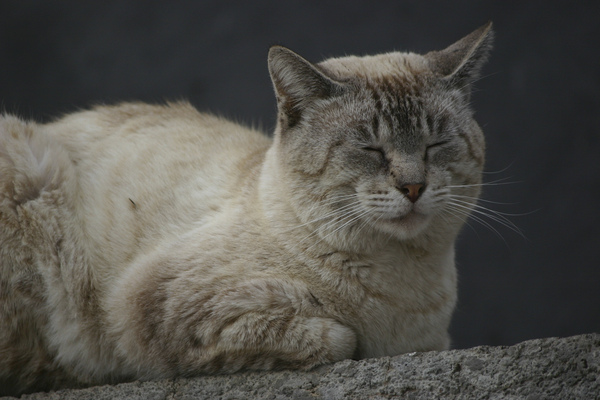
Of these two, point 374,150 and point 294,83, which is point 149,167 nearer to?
point 294,83

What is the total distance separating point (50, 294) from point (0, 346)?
11.0 inches

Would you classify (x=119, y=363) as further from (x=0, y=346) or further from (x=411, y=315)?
(x=411, y=315)

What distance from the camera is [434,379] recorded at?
253 centimetres

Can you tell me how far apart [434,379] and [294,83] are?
1.21m

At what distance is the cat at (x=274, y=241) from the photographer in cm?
274

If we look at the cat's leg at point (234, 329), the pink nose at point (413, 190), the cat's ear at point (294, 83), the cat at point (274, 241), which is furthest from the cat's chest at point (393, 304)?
the cat's ear at point (294, 83)

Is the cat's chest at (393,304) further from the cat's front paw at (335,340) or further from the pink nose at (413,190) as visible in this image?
the pink nose at (413,190)

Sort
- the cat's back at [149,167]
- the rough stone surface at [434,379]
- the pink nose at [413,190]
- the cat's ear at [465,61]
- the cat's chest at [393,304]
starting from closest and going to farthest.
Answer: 1. the rough stone surface at [434,379]
2. the pink nose at [413,190]
3. the cat's chest at [393,304]
4. the cat's ear at [465,61]
5. the cat's back at [149,167]

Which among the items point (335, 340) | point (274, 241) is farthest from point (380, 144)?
point (335, 340)

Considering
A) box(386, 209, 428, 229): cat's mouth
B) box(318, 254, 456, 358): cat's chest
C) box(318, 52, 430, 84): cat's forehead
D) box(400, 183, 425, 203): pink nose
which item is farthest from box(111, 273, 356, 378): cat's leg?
box(318, 52, 430, 84): cat's forehead

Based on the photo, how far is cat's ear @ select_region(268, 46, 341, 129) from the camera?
2834mm

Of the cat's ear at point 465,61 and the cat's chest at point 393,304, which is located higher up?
the cat's ear at point 465,61

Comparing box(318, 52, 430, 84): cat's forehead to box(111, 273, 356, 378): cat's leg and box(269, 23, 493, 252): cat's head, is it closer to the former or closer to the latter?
box(269, 23, 493, 252): cat's head

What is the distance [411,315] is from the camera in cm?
293
